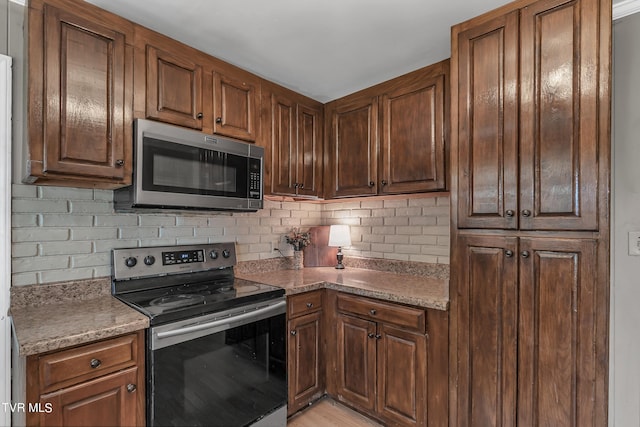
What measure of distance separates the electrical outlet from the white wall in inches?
0.6

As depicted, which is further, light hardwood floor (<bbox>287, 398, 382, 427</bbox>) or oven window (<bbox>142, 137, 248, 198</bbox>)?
light hardwood floor (<bbox>287, 398, 382, 427</bbox>)

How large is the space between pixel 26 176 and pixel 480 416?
2.42 meters

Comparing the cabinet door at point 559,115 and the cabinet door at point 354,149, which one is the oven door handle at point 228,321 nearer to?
the cabinet door at point 354,149

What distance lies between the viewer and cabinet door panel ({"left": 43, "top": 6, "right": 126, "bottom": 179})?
4.78ft

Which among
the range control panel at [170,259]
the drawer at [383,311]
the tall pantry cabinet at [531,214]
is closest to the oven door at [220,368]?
the drawer at [383,311]

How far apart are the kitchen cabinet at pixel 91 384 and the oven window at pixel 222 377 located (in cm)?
8

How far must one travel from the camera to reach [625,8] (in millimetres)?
1556

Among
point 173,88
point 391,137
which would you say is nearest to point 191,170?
point 173,88

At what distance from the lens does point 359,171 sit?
2.54 meters

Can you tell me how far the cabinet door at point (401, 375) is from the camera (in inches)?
74.2

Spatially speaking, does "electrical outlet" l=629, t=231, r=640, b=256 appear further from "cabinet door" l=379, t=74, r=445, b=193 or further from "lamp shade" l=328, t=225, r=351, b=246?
"lamp shade" l=328, t=225, r=351, b=246

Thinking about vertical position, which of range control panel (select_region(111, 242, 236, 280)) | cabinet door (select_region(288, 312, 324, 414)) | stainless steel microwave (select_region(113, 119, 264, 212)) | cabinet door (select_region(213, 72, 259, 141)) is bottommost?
cabinet door (select_region(288, 312, 324, 414))

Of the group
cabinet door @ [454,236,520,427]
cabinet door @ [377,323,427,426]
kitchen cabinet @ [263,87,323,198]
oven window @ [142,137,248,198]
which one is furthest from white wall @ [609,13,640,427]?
oven window @ [142,137,248,198]

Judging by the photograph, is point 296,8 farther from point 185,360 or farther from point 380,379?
point 380,379
